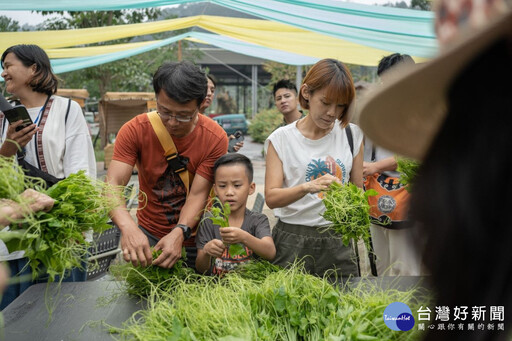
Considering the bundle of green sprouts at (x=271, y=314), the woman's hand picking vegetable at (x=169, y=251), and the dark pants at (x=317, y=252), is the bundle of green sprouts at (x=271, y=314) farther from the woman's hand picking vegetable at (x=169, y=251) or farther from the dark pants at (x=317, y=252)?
the dark pants at (x=317, y=252)

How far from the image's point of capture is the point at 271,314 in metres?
1.69

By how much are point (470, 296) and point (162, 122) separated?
2074 millimetres

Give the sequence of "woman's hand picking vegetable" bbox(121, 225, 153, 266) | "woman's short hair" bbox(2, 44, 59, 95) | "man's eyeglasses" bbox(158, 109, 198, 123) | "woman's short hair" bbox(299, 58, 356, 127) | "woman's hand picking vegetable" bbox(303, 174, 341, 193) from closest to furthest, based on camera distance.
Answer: "woman's hand picking vegetable" bbox(121, 225, 153, 266) → "woman's hand picking vegetable" bbox(303, 174, 341, 193) → "man's eyeglasses" bbox(158, 109, 198, 123) → "woman's short hair" bbox(299, 58, 356, 127) → "woman's short hair" bbox(2, 44, 59, 95)

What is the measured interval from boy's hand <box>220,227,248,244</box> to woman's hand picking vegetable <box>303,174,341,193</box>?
41 cm

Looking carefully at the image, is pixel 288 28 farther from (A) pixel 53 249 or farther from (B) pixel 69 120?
(A) pixel 53 249

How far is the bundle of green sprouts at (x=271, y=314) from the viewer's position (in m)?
1.51

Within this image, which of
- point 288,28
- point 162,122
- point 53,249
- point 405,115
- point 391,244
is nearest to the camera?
point 405,115

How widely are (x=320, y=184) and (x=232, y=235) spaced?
1.68ft

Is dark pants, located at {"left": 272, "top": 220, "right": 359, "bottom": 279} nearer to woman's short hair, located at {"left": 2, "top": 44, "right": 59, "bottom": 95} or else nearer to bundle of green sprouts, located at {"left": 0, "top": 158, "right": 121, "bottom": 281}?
bundle of green sprouts, located at {"left": 0, "top": 158, "right": 121, "bottom": 281}

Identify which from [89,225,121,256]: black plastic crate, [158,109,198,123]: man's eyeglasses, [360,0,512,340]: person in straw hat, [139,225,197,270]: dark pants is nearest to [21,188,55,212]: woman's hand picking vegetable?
[158,109,198,123]: man's eyeglasses

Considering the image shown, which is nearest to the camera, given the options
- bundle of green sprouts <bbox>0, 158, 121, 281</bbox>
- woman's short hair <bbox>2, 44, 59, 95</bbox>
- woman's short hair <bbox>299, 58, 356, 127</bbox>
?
bundle of green sprouts <bbox>0, 158, 121, 281</bbox>

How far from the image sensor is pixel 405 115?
0.72m

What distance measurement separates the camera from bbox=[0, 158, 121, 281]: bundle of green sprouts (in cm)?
142

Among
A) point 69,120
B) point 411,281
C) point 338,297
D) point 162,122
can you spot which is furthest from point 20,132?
point 411,281
